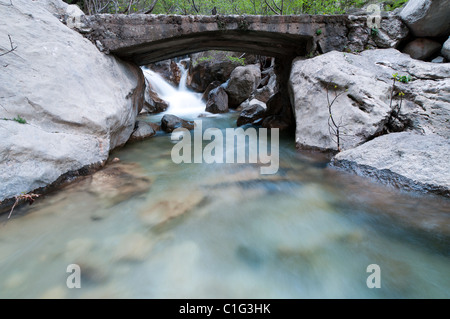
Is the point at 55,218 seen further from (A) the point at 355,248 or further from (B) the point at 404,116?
(B) the point at 404,116

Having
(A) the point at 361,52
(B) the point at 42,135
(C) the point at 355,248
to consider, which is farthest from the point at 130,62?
(C) the point at 355,248

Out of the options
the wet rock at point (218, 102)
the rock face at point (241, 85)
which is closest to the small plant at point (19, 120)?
the wet rock at point (218, 102)

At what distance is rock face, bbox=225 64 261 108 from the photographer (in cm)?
1117

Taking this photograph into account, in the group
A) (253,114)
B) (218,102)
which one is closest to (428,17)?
(253,114)

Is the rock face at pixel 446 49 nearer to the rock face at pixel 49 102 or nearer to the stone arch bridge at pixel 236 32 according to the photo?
the stone arch bridge at pixel 236 32

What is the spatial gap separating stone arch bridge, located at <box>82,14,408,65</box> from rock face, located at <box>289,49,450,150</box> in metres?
0.54

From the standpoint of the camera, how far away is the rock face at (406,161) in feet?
7.77

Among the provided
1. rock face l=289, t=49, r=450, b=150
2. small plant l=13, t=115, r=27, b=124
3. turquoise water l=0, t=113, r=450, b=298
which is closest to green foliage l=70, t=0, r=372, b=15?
rock face l=289, t=49, r=450, b=150

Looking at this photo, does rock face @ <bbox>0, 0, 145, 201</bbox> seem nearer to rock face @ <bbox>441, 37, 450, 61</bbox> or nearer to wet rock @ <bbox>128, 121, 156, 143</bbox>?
wet rock @ <bbox>128, 121, 156, 143</bbox>

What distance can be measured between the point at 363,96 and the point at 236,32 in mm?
2969

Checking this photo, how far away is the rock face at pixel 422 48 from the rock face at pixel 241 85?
23.2 ft

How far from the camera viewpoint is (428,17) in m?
4.42

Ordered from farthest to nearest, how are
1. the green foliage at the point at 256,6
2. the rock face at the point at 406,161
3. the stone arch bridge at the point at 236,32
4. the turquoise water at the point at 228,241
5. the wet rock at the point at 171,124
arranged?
1. the green foliage at the point at 256,6
2. the wet rock at the point at 171,124
3. the stone arch bridge at the point at 236,32
4. the rock face at the point at 406,161
5. the turquoise water at the point at 228,241
